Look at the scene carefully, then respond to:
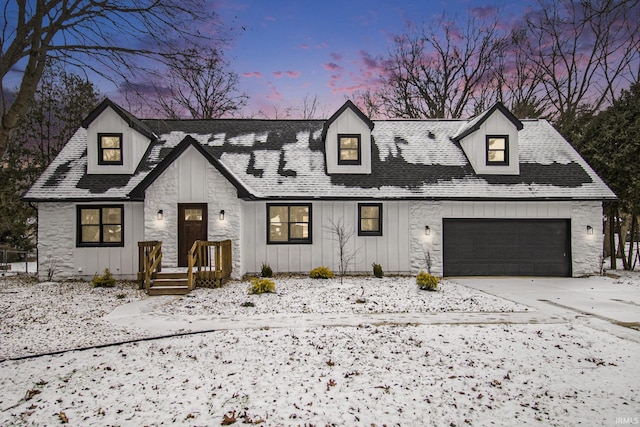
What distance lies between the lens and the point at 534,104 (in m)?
25.8

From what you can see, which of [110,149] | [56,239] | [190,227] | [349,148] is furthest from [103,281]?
[349,148]

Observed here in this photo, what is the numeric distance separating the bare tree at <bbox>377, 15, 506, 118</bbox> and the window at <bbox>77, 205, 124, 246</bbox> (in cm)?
2170

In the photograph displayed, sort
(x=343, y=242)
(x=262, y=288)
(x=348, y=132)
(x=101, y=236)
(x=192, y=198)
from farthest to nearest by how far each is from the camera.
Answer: (x=348, y=132) < (x=343, y=242) < (x=101, y=236) < (x=192, y=198) < (x=262, y=288)

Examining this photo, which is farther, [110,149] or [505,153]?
[505,153]

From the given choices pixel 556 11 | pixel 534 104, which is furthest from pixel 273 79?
pixel 534 104

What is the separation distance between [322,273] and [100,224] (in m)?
8.46

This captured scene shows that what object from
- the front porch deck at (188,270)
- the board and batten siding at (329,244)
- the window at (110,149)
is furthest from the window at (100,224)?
the board and batten siding at (329,244)

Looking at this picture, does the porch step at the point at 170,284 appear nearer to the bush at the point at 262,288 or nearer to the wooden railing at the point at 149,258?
the wooden railing at the point at 149,258

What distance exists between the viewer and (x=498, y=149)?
15.2 meters

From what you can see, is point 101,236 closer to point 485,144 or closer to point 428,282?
point 428,282

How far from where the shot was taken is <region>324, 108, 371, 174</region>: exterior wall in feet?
49.1

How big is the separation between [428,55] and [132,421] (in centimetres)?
3022

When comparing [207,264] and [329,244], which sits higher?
[329,244]

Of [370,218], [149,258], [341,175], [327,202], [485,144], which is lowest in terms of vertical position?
[149,258]
